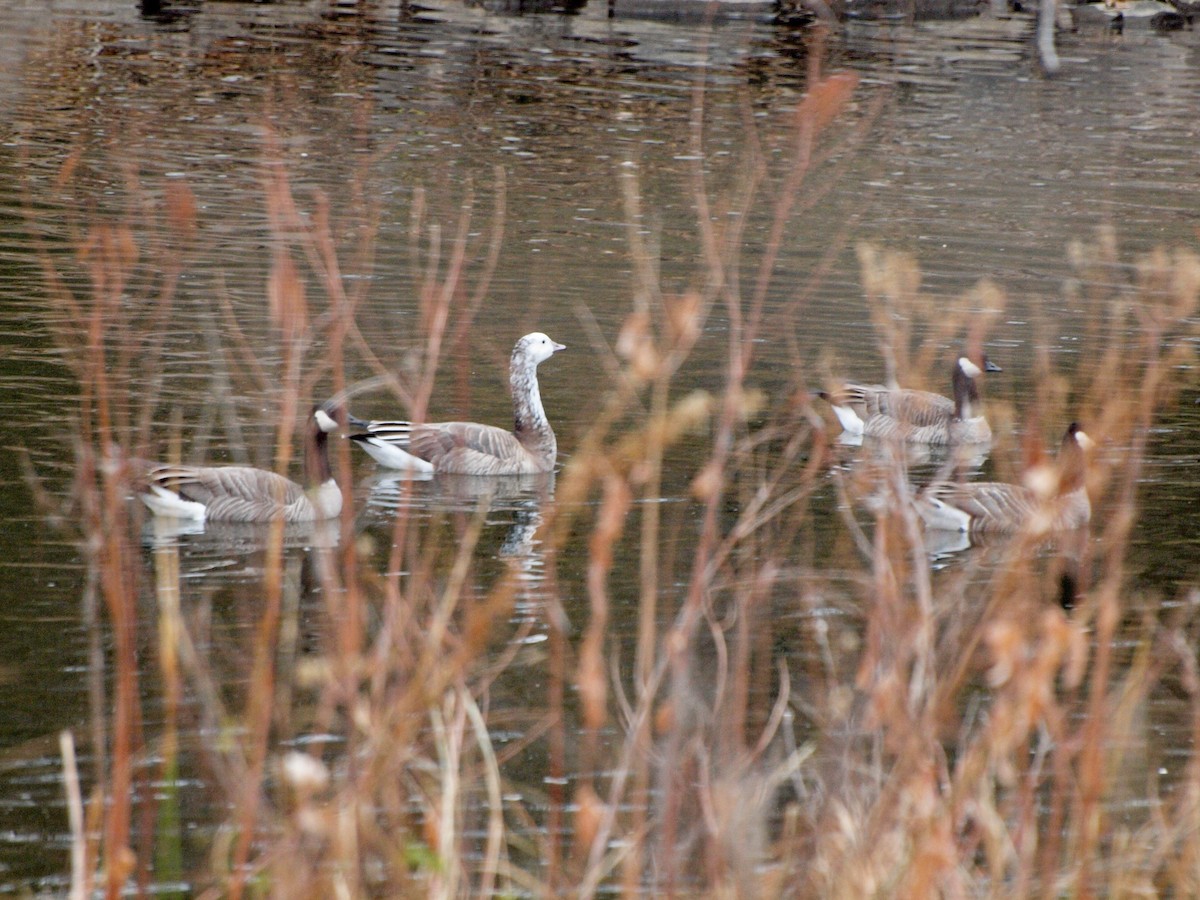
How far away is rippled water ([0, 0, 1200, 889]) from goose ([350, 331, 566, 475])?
1.01 feet

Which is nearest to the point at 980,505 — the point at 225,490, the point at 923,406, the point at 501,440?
the point at 923,406

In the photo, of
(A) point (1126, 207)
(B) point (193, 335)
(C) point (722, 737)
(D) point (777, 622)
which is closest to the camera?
(C) point (722, 737)

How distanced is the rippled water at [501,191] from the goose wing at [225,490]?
348 millimetres

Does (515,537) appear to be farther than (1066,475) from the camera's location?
Yes

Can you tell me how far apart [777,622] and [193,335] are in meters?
7.87

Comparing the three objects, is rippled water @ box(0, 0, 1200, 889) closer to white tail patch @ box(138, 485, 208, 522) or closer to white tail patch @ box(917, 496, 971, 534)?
white tail patch @ box(138, 485, 208, 522)

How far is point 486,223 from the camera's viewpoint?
20.9 metres

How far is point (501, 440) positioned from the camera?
13.2m

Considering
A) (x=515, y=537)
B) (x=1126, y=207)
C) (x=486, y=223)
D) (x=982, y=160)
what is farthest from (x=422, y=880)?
(x=982, y=160)

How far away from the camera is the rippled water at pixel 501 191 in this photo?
10.5m

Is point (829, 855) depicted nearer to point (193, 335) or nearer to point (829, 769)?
point (829, 769)

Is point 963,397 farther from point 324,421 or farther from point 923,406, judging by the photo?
point 324,421

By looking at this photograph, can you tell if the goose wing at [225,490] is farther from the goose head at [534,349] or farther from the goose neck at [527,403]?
the goose neck at [527,403]

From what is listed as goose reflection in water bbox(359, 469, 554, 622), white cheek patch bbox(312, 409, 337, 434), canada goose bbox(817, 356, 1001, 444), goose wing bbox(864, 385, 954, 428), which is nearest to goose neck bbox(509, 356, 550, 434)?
goose reflection in water bbox(359, 469, 554, 622)
